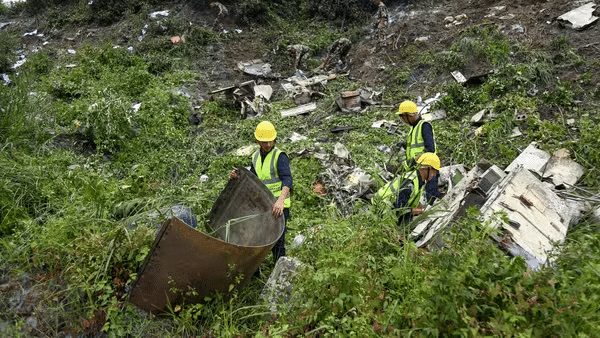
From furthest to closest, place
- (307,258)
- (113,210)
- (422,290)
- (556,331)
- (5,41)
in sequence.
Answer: (5,41) → (113,210) → (307,258) → (422,290) → (556,331)

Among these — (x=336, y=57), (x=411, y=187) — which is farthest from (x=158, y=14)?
(x=411, y=187)

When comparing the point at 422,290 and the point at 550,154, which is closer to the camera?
the point at 422,290

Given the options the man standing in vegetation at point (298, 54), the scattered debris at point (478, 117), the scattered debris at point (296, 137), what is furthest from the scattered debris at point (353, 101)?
the man standing in vegetation at point (298, 54)

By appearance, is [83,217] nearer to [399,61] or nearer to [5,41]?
[399,61]

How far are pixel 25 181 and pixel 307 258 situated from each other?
3.29m

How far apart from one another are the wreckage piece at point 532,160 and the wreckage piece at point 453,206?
87cm

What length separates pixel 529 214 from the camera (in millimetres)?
3404

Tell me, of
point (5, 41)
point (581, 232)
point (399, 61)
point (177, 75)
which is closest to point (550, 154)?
point (581, 232)

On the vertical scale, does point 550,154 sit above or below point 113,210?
below

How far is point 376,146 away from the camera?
6473 millimetres

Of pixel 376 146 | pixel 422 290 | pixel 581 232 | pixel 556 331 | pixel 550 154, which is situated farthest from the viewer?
pixel 376 146

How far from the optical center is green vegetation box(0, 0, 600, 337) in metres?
2.09

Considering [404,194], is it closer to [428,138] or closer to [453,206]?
[453,206]

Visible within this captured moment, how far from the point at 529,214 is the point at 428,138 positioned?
1435mm
